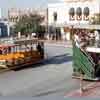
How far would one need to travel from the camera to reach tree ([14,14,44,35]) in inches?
2019

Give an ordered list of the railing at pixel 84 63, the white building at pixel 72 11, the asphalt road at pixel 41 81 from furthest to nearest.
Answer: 1. the white building at pixel 72 11
2. the railing at pixel 84 63
3. the asphalt road at pixel 41 81

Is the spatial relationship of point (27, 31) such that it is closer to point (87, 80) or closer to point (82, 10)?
point (82, 10)

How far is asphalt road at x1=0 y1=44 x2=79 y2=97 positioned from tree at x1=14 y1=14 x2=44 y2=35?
2241cm

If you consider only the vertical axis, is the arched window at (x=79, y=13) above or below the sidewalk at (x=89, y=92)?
above

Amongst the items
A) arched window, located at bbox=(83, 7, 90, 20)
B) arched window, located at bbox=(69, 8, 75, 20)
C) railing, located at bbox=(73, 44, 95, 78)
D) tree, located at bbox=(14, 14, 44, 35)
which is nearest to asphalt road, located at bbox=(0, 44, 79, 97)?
railing, located at bbox=(73, 44, 95, 78)

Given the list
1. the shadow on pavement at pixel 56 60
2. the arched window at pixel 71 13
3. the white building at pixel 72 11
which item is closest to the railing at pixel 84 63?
the shadow on pavement at pixel 56 60

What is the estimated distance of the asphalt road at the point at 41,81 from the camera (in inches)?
763

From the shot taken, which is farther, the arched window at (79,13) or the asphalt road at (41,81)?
the arched window at (79,13)

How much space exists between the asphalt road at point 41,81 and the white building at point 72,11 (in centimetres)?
1969

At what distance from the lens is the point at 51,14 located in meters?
52.3

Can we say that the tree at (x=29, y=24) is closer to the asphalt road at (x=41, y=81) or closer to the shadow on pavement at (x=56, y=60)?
the shadow on pavement at (x=56, y=60)

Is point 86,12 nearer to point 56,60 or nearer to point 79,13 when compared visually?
point 79,13

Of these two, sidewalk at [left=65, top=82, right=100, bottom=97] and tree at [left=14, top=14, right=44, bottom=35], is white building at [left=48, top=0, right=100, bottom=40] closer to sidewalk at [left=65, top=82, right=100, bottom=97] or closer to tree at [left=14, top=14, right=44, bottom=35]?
tree at [left=14, top=14, right=44, bottom=35]

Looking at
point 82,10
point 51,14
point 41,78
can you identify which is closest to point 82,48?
point 41,78
